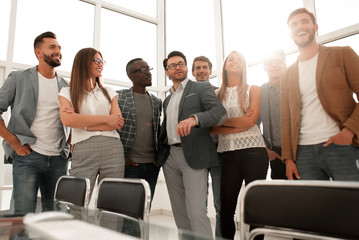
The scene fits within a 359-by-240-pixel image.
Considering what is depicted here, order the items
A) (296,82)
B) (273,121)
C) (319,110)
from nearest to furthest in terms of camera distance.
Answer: (319,110) → (296,82) → (273,121)

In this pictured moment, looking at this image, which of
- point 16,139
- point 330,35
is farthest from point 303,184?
point 330,35

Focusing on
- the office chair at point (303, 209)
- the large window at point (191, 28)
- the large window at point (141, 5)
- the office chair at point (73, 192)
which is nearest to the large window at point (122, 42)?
the large window at point (141, 5)

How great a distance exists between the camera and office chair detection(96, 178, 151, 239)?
103 centimetres

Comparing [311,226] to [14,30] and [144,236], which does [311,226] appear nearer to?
[144,236]

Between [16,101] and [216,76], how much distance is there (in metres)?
3.03

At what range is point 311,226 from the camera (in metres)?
0.73

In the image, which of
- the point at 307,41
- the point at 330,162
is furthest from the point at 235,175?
the point at 307,41

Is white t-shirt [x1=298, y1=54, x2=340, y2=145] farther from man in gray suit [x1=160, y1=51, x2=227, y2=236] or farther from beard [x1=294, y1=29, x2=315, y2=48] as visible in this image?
man in gray suit [x1=160, y1=51, x2=227, y2=236]

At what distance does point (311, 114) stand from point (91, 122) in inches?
52.1

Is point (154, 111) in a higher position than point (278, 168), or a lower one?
higher

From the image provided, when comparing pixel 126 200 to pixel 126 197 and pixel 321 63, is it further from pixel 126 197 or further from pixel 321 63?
pixel 321 63

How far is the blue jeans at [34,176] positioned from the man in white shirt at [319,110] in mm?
1503

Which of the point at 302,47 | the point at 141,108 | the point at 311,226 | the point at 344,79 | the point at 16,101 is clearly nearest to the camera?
the point at 311,226

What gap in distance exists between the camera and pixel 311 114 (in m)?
1.53
